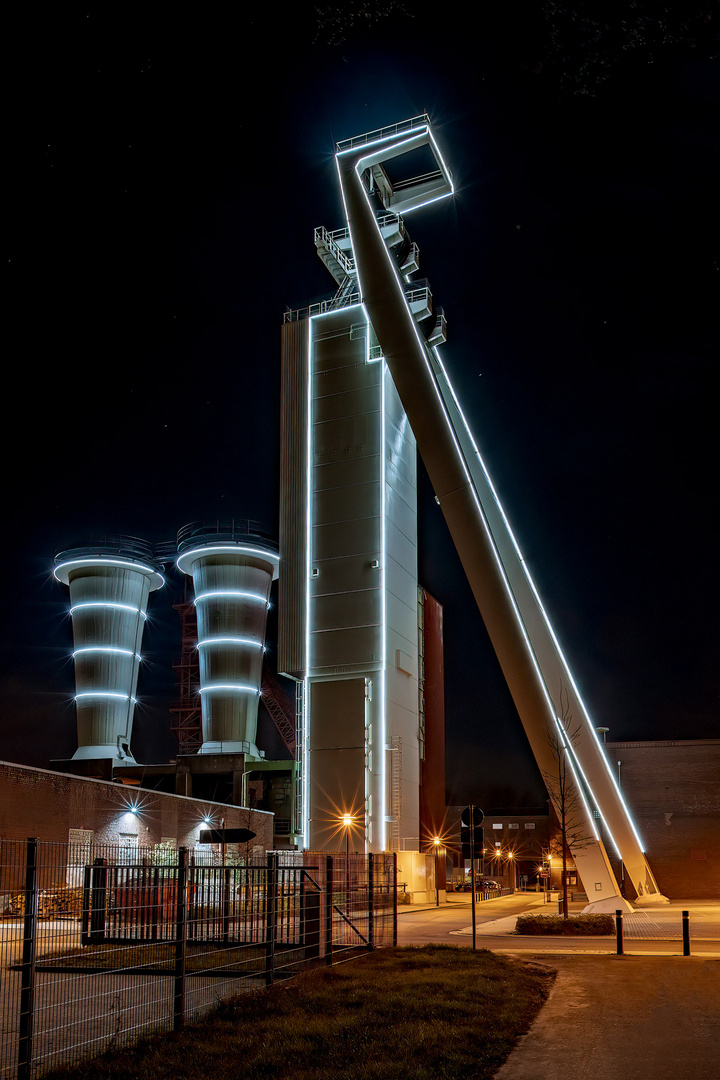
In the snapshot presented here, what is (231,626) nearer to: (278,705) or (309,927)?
(278,705)

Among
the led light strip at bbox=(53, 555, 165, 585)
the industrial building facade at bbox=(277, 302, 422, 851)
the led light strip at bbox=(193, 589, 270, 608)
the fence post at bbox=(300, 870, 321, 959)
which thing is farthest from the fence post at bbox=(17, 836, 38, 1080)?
the led light strip at bbox=(53, 555, 165, 585)

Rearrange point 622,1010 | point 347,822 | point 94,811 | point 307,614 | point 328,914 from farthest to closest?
point 307,614
point 347,822
point 94,811
point 328,914
point 622,1010

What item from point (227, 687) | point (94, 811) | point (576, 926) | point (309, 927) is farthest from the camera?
point (227, 687)

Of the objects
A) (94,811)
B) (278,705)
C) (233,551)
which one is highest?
(233,551)

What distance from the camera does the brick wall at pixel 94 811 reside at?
3073 centimetres

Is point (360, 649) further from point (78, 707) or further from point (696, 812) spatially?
point (78, 707)

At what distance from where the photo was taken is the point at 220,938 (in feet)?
59.0

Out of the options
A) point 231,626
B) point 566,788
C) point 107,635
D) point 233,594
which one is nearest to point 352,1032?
point 566,788

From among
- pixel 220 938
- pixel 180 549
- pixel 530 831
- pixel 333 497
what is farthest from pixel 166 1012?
pixel 530 831

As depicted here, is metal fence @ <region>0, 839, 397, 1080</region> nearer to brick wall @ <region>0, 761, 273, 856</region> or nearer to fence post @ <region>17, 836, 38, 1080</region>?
fence post @ <region>17, 836, 38, 1080</region>

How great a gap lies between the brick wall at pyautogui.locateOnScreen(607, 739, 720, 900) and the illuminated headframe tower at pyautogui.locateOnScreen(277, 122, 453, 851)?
11.1m

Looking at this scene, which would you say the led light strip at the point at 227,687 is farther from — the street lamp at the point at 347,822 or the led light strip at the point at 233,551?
the street lamp at the point at 347,822

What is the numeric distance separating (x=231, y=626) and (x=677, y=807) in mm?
28327

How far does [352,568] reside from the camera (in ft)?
157
